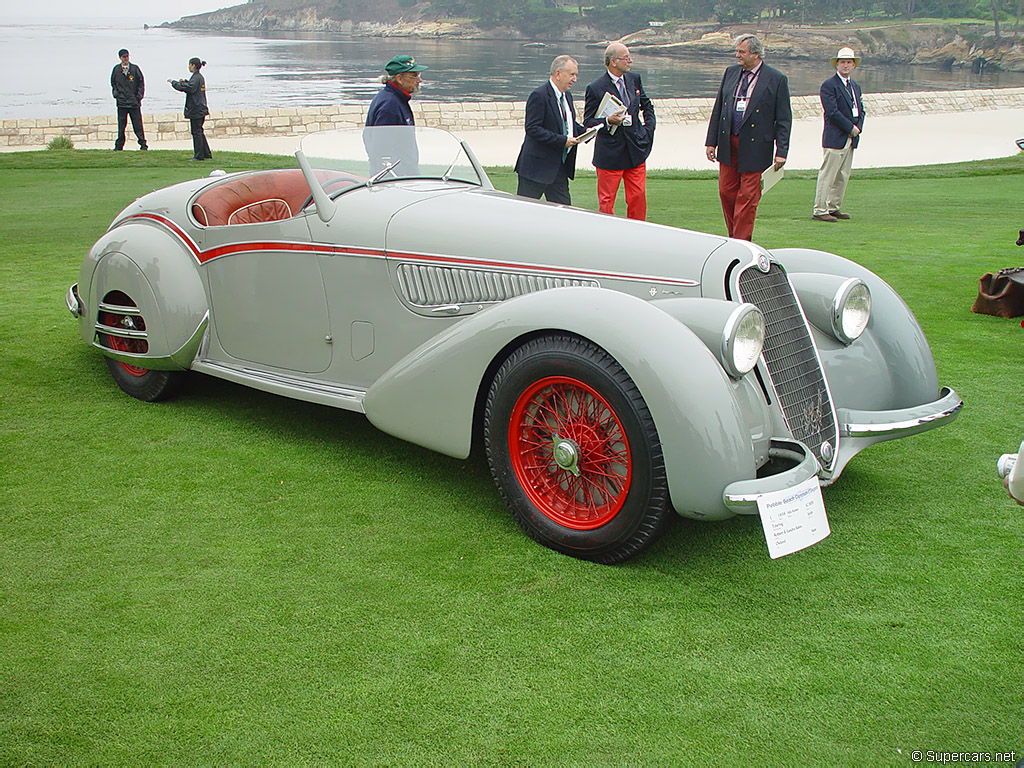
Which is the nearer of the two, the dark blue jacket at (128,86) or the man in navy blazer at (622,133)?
the man in navy blazer at (622,133)

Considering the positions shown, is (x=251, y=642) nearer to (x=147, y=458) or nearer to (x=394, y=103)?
(x=147, y=458)

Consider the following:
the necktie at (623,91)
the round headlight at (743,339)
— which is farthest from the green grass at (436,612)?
the necktie at (623,91)

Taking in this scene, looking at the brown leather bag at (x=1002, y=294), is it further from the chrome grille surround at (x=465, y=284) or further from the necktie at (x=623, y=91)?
the chrome grille surround at (x=465, y=284)

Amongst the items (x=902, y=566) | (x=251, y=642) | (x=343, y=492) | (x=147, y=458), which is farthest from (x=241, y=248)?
(x=902, y=566)

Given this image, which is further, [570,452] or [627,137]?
[627,137]

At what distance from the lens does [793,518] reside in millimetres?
2902

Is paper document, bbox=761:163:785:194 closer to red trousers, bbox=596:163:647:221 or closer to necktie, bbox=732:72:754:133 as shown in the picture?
necktie, bbox=732:72:754:133

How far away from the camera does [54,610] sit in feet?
9.63

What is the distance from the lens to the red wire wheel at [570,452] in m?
3.19

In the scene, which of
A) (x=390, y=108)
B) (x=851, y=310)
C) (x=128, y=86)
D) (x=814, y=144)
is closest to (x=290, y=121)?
(x=128, y=86)

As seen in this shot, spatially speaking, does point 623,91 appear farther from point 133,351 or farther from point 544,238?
point 133,351

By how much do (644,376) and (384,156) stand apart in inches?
89.2

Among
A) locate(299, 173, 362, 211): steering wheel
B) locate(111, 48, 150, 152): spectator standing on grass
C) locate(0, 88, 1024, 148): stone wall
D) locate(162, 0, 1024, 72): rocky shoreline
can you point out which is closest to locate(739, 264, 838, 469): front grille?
locate(299, 173, 362, 211): steering wheel

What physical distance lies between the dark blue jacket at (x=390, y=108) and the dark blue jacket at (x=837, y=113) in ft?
21.1
